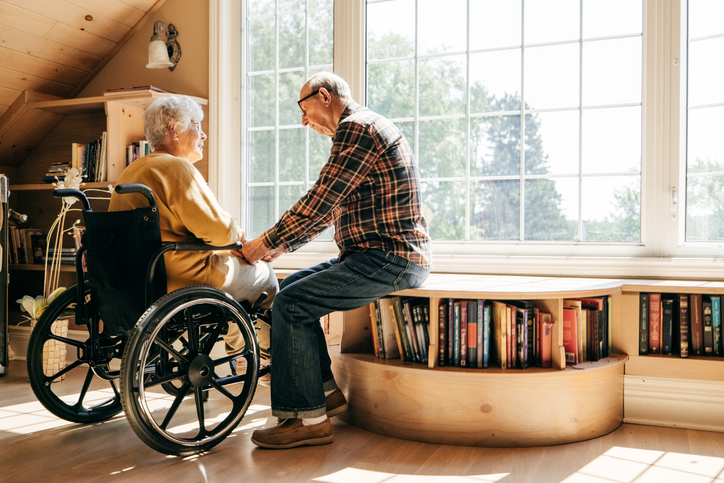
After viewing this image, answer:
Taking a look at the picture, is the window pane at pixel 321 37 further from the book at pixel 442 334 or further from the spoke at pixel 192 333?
the spoke at pixel 192 333

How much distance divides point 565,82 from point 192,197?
1908 mm

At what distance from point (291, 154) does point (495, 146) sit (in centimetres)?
117

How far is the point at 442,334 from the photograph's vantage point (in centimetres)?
226

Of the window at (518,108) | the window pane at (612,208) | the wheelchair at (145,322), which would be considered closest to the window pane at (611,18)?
the window at (518,108)

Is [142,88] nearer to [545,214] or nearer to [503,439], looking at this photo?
[545,214]

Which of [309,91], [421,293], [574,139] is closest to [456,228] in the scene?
[574,139]

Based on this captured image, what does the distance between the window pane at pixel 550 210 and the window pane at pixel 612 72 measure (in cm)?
Answer: 42

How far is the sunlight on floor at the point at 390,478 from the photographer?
5.89 ft

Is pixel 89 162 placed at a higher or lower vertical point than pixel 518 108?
lower

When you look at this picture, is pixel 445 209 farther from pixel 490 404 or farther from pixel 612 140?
pixel 490 404

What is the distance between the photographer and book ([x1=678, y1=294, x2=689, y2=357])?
93.7 inches

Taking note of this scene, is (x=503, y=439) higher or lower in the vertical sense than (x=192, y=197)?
lower

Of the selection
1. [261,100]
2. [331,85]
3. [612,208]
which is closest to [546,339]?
[612,208]

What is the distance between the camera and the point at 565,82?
9.45 feet
